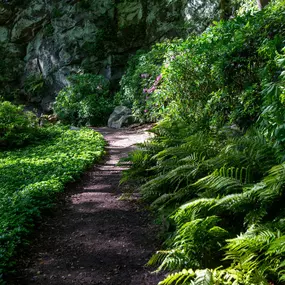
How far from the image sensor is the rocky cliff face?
1862 cm

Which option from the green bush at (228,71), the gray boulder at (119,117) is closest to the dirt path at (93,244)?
the green bush at (228,71)

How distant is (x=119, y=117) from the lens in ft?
50.1

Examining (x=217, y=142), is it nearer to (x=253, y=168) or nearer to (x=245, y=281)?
(x=253, y=168)

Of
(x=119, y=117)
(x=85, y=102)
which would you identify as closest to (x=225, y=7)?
(x=119, y=117)

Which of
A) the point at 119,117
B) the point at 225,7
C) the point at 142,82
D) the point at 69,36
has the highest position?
the point at 69,36

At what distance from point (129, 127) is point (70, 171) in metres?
7.53

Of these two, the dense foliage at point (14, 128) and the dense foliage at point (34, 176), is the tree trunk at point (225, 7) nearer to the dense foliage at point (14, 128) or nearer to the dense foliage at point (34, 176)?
the dense foliage at point (34, 176)

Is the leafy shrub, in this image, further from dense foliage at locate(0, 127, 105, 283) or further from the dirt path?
the dirt path

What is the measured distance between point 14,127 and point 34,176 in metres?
5.04

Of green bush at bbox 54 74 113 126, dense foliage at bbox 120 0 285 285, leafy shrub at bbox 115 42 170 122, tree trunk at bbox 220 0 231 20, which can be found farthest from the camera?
green bush at bbox 54 74 113 126

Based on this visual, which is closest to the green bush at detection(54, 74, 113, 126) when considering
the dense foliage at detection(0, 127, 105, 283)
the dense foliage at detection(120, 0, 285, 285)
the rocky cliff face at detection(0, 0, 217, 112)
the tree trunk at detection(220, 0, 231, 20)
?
the rocky cliff face at detection(0, 0, 217, 112)

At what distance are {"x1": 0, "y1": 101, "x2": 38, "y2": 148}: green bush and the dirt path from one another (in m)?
5.70

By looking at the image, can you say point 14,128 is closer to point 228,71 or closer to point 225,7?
point 228,71

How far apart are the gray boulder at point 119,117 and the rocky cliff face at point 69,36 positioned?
4.17m
